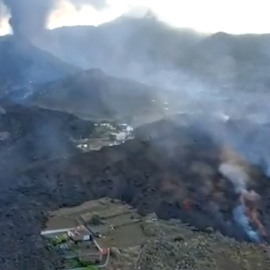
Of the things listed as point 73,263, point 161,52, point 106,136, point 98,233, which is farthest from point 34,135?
point 161,52

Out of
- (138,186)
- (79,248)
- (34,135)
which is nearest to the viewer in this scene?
(79,248)

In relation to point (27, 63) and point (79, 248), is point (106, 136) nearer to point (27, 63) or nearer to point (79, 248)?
point (79, 248)

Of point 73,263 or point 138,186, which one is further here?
point 138,186

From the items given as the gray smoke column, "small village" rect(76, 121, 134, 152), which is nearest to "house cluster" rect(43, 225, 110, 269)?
the gray smoke column

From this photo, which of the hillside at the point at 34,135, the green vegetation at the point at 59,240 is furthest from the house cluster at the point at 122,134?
the green vegetation at the point at 59,240

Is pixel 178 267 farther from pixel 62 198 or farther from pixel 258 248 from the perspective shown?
pixel 62 198

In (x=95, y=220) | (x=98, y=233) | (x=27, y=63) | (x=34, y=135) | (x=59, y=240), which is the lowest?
(x=27, y=63)

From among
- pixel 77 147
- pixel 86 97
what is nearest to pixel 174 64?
pixel 86 97

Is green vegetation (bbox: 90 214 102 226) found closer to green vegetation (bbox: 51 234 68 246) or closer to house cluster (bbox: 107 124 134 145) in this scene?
green vegetation (bbox: 51 234 68 246)
